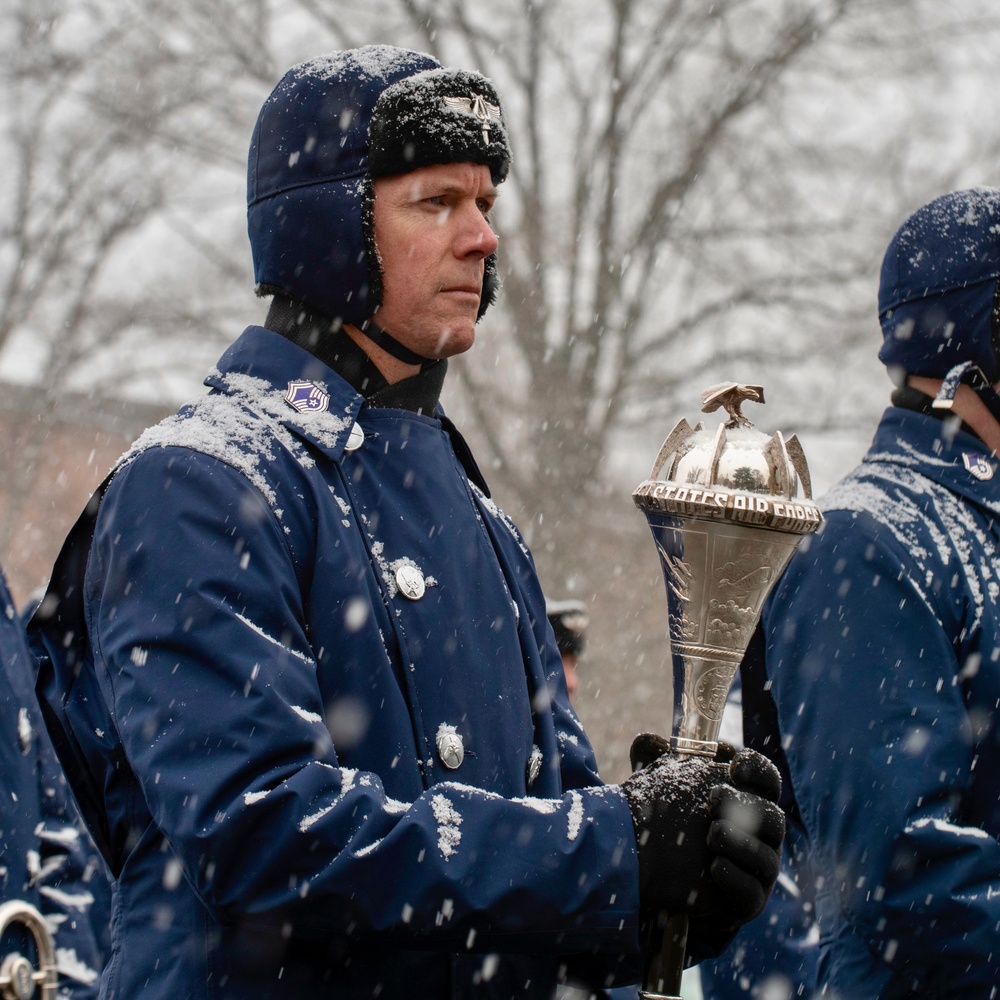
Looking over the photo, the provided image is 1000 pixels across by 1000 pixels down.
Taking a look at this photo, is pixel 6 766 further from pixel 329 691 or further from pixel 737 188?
pixel 737 188

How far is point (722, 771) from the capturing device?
8.32 ft

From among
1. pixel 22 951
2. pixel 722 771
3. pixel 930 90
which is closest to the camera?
pixel 722 771

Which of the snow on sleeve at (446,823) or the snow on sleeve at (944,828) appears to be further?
the snow on sleeve at (944,828)

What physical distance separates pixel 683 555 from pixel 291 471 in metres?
0.68

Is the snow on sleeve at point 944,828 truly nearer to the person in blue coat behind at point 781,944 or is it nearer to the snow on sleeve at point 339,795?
the person in blue coat behind at point 781,944

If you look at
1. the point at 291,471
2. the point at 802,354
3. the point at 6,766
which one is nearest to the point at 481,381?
the point at 802,354

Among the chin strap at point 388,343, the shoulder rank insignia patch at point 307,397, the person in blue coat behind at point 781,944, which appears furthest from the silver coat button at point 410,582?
the person in blue coat behind at point 781,944

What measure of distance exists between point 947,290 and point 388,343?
1871 millimetres

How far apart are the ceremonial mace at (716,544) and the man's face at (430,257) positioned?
559 millimetres

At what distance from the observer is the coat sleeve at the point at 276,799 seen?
2293mm

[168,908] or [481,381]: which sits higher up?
[481,381]

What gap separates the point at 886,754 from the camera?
3.51 metres

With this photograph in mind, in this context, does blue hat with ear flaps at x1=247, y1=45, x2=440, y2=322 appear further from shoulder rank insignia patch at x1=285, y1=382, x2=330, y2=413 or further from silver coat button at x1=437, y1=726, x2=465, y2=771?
silver coat button at x1=437, y1=726, x2=465, y2=771

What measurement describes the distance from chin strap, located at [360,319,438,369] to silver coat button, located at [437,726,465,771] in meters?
0.77
